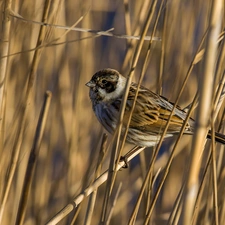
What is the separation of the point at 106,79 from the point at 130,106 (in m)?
0.20

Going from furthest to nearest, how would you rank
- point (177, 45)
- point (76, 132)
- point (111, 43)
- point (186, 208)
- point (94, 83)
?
point (111, 43)
point (177, 45)
point (76, 132)
point (94, 83)
point (186, 208)

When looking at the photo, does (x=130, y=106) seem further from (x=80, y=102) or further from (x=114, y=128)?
(x=80, y=102)

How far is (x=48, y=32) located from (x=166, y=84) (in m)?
1.43

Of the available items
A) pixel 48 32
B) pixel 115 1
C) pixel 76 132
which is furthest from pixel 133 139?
pixel 115 1

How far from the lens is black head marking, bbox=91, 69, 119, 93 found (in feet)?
8.77

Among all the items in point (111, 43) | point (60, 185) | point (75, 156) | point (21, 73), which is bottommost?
point (60, 185)

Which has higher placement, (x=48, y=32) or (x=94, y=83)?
(x=48, y=32)

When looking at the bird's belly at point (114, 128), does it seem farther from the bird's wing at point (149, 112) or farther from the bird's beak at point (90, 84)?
the bird's beak at point (90, 84)

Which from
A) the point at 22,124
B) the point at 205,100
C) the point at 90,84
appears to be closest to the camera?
the point at 205,100

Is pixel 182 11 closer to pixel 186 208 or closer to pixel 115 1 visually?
pixel 115 1

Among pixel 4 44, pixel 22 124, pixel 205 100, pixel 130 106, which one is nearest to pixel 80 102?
pixel 130 106

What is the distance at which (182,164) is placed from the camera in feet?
11.0

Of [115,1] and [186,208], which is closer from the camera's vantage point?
[186,208]

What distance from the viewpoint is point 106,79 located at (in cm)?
271
